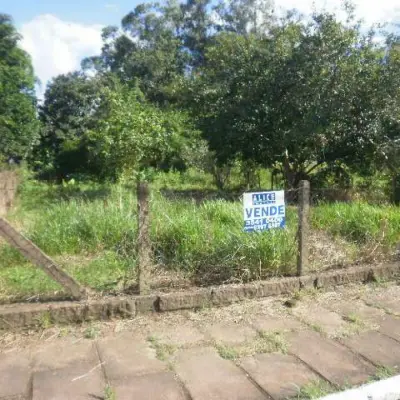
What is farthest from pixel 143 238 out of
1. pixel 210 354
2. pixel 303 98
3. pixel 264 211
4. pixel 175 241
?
pixel 303 98

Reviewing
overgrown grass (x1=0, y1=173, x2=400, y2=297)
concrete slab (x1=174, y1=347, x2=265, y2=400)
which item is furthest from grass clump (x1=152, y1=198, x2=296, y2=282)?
concrete slab (x1=174, y1=347, x2=265, y2=400)

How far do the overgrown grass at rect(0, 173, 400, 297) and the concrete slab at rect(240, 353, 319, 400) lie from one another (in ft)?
4.26

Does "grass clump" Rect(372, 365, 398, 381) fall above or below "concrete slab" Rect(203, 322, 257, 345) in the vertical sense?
below

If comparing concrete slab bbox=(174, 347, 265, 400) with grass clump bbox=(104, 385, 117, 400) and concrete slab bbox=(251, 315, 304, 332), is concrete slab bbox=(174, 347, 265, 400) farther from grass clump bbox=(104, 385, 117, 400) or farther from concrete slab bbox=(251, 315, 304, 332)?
concrete slab bbox=(251, 315, 304, 332)

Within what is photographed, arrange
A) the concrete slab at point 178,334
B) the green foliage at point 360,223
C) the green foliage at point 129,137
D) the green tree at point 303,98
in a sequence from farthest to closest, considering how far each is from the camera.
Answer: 1. the green foliage at point 129,137
2. the green tree at point 303,98
3. the green foliage at point 360,223
4. the concrete slab at point 178,334

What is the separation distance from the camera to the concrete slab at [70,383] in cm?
277

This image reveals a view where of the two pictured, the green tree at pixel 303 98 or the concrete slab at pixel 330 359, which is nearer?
the concrete slab at pixel 330 359

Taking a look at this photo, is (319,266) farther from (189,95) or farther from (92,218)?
(189,95)

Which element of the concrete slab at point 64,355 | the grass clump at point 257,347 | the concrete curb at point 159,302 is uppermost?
the concrete curb at point 159,302

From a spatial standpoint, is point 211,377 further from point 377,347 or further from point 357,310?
point 357,310

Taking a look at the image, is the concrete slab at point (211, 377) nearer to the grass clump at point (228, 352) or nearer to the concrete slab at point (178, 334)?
the grass clump at point (228, 352)

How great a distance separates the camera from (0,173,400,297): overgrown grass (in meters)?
4.55

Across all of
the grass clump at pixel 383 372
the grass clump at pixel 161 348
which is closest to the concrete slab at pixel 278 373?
the grass clump at pixel 383 372

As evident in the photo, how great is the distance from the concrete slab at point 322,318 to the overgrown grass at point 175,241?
59 cm
